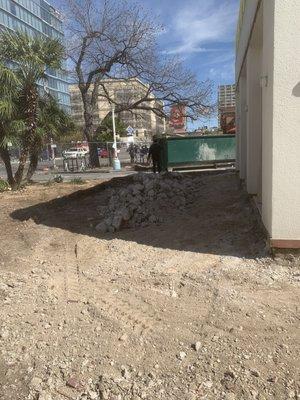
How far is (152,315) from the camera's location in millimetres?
4277

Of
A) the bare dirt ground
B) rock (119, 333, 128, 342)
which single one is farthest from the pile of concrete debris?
rock (119, 333, 128, 342)

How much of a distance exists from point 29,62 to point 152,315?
1179 cm

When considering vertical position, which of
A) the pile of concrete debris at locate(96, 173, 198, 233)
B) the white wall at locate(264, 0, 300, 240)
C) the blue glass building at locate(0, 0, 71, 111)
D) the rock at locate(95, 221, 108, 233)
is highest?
the blue glass building at locate(0, 0, 71, 111)

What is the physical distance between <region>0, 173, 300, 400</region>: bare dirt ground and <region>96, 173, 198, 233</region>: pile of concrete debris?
51cm

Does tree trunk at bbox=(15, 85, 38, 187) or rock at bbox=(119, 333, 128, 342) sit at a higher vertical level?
tree trunk at bbox=(15, 85, 38, 187)

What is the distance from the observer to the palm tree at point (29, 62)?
45.4 ft

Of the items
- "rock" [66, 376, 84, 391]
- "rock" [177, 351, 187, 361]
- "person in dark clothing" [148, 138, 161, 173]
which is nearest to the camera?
"rock" [66, 376, 84, 391]

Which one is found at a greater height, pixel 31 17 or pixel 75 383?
pixel 31 17

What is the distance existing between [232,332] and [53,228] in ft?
17.5

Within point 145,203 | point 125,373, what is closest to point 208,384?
point 125,373

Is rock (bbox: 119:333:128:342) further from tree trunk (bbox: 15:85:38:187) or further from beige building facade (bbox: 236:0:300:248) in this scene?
tree trunk (bbox: 15:85:38:187)

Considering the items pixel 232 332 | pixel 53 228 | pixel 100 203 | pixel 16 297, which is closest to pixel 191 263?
pixel 232 332

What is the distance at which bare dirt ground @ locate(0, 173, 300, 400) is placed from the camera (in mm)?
3248

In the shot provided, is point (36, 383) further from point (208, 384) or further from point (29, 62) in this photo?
point (29, 62)
